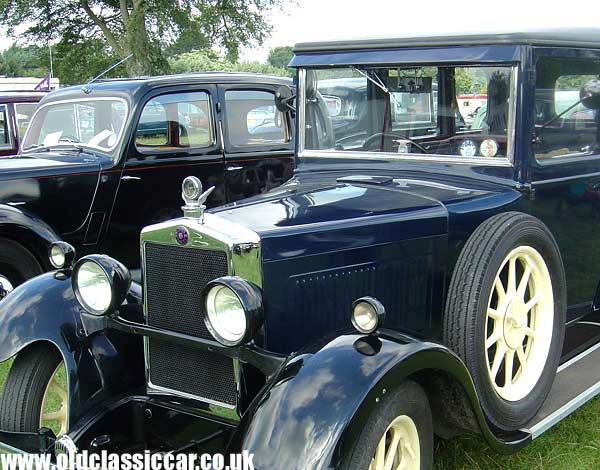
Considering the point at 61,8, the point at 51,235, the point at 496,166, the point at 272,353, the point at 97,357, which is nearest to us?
the point at 272,353

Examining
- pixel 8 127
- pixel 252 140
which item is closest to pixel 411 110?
pixel 252 140

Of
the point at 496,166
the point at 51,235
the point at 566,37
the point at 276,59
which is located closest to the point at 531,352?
the point at 496,166

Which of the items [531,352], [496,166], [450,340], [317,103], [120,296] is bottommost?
[531,352]

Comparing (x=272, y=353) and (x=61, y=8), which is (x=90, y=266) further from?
(x=61, y=8)

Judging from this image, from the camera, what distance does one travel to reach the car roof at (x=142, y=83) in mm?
6203

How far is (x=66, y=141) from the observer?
6.45m

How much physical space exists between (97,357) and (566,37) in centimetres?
271

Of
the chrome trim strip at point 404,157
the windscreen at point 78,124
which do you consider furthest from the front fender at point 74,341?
the windscreen at point 78,124

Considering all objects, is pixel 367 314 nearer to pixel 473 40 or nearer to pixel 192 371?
pixel 192 371

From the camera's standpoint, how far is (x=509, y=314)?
10.2ft

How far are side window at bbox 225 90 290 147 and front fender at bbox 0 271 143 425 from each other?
11.7 feet

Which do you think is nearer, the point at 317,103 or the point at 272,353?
the point at 272,353

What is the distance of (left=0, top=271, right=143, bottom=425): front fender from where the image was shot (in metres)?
3.06

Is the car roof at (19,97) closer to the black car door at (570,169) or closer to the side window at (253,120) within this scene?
the side window at (253,120)
